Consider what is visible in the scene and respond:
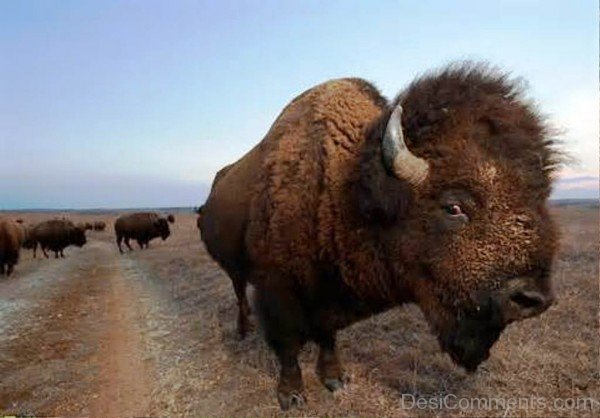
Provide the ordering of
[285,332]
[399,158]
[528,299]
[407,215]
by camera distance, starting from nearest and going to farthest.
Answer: [528,299] → [399,158] → [407,215] → [285,332]

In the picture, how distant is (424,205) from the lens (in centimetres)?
383

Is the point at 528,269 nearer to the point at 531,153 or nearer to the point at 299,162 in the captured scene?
the point at 531,153

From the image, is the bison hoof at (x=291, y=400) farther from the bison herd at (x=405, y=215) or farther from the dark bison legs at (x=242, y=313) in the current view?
the dark bison legs at (x=242, y=313)

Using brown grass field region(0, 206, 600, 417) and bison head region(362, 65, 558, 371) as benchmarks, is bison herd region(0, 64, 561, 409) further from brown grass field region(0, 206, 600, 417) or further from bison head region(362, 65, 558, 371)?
brown grass field region(0, 206, 600, 417)

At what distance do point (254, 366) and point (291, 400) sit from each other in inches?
54.0

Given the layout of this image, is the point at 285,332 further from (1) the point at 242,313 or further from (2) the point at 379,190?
(1) the point at 242,313

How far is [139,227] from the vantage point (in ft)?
104

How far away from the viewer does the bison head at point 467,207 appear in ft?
11.2

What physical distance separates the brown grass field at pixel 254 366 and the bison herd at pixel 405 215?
60cm

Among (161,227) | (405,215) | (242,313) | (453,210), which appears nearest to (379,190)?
(405,215)

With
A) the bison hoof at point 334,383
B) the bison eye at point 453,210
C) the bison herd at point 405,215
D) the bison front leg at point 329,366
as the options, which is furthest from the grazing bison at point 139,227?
the bison eye at point 453,210

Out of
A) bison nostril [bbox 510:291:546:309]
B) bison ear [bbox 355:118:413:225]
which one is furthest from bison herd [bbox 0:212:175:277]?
bison nostril [bbox 510:291:546:309]

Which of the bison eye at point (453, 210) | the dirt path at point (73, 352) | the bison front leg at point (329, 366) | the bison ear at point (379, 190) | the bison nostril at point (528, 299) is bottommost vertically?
the dirt path at point (73, 352)

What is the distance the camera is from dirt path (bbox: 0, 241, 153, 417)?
5.72 m
